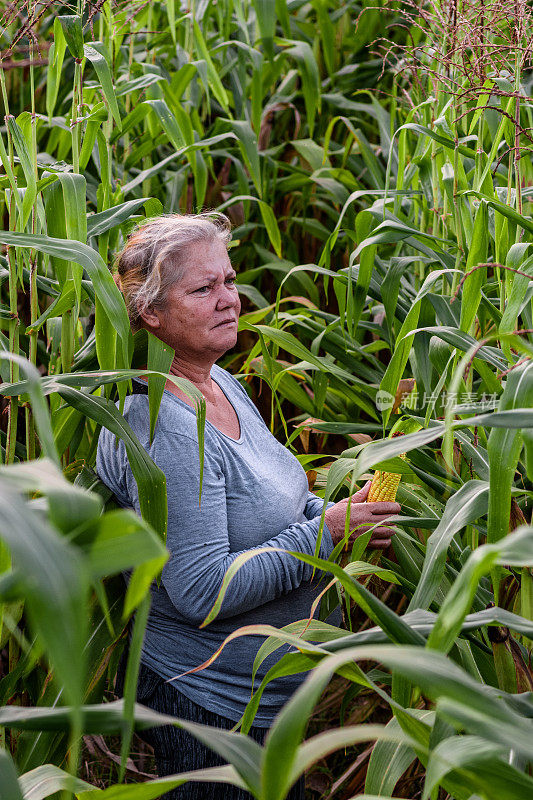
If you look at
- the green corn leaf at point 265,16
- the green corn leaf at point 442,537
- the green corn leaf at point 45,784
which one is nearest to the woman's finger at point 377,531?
the green corn leaf at point 442,537

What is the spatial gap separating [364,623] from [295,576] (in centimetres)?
43

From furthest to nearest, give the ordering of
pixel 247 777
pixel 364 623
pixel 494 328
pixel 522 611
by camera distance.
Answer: pixel 364 623 < pixel 494 328 < pixel 522 611 < pixel 247 777

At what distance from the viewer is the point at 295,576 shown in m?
1.05

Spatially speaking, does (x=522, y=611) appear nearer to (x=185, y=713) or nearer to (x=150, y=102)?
(x=185, y=713)

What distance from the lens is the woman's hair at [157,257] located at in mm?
1098

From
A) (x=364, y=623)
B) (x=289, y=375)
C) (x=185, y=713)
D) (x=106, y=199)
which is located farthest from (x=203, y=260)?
(x=364, y=623)

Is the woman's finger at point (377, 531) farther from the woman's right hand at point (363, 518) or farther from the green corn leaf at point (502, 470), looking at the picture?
the green corn leaf at point (502, 470)

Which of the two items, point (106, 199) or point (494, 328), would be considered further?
point (494, 328)

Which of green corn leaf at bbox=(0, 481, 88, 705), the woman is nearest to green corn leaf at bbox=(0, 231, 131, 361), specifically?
the woman

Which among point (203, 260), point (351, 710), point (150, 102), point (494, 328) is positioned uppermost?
point (150, 102)

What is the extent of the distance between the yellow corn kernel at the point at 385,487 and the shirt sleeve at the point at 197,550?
0.45 ft

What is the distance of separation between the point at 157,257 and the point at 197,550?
377 millimetres

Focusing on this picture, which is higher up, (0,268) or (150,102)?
(150,102)

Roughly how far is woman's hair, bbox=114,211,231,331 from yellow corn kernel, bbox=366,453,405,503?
358mm
